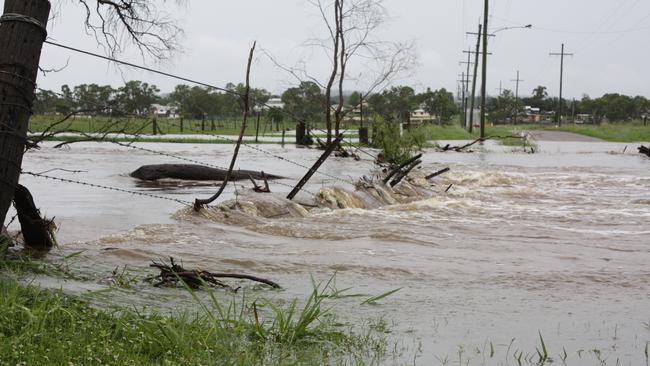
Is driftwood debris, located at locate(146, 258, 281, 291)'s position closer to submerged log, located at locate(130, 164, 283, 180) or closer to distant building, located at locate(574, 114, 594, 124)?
submerged log, located at locate(130, 164, 283, 180)

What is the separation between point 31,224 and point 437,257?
447cm

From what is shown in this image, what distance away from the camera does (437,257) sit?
31.4 feet

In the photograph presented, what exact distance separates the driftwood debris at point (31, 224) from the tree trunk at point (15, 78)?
943 millimetres

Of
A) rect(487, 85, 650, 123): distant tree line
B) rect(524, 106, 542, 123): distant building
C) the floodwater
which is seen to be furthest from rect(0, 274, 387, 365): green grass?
rect(524, 106, 542, 123): distant building

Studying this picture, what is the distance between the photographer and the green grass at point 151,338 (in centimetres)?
416

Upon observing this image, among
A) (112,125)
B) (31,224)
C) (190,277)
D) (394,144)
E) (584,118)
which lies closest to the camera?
(190,277)

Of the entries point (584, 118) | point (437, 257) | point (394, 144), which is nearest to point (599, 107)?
point (584, 118)

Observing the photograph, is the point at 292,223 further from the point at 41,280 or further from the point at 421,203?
the point at 41,280

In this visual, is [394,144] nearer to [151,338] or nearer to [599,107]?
[151,338]

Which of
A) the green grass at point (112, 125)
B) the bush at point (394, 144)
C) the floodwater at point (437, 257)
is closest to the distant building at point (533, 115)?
the green grass at point (112, 125)

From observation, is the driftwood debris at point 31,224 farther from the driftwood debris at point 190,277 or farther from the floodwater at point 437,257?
the driftwood debris at point 190,277

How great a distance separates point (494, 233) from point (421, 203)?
13.4 ft

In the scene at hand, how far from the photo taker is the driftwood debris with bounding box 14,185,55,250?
7539 millimetres

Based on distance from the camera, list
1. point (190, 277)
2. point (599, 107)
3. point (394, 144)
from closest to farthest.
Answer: point (190, 277)
point (394, 144)
point (599, 107)
